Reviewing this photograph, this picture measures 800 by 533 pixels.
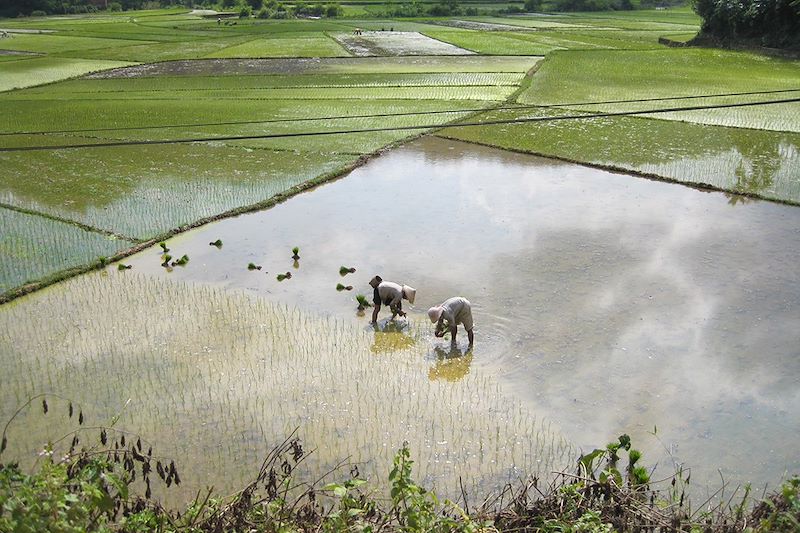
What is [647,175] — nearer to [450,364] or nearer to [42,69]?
[450,364]

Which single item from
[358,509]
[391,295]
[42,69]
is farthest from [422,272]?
[42,69]

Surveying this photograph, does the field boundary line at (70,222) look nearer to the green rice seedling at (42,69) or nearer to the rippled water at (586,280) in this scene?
the rippled water at (586,280)

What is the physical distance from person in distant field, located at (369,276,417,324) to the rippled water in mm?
373

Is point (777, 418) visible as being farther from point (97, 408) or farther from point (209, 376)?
point (97, 408)

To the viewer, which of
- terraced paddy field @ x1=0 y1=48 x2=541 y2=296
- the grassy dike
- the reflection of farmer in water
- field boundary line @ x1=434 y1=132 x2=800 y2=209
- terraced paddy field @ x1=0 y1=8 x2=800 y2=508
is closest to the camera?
the grassy dike

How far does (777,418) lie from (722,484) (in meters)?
1.13

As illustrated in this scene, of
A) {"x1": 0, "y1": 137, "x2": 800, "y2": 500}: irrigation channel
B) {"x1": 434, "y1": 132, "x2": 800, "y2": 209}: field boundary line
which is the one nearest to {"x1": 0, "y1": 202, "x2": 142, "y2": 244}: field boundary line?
{"x1": 0, "y1": 137, "x2": 800, "y2": 500}: irrigation channel

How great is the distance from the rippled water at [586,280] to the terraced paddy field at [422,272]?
0.04m

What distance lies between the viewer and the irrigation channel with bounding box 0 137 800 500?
19.2ft

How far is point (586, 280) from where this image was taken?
28.7ft

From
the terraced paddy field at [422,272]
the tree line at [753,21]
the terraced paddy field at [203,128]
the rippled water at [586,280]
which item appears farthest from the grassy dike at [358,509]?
the tree line at [753,21]

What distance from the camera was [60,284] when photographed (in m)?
8.91

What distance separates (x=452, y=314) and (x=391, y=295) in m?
0.89

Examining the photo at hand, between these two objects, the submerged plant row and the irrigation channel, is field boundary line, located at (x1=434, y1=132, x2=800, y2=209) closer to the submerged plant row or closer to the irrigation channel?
the irrigation channel
